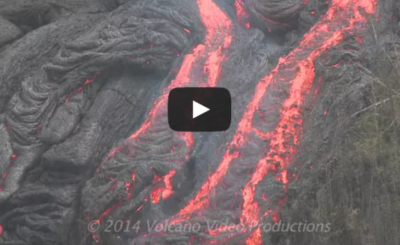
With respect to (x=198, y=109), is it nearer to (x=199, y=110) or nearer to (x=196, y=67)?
(x=199, y=110)

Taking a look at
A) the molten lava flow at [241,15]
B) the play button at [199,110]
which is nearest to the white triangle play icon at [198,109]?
the play button at [199,110]

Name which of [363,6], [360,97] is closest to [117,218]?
[360,97]

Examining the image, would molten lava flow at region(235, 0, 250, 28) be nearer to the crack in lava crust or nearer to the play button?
the crack in lava crust

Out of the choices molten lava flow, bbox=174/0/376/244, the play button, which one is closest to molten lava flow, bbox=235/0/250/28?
molten lava flow, bbox=174/0/376/244

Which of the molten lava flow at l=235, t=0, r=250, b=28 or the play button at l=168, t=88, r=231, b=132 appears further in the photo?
the molten lava flow at l=235, t=0, r=250, b=28

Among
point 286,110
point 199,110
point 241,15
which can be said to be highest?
point 199,110

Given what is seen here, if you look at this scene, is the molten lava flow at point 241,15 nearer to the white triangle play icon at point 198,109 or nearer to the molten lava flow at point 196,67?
the molten lava flow at point 196,67

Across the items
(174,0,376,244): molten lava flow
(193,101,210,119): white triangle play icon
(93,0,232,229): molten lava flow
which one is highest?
(193,101,210,119): white triangle play icon

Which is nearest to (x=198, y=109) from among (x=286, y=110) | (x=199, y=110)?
(x=199, y=110)
